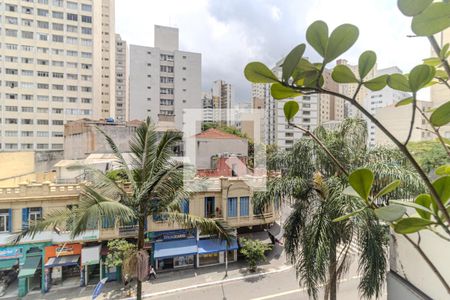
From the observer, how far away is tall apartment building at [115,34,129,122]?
171 feet

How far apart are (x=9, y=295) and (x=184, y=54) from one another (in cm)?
3076

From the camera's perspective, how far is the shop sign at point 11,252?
9438 millimetres

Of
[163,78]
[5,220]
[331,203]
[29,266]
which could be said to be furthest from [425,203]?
[163,78]

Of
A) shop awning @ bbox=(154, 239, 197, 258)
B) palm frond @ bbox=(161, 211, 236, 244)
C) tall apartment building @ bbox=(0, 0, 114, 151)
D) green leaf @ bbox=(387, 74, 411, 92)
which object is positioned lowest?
shop awning @ bbox=(154, 239, 197, 258)

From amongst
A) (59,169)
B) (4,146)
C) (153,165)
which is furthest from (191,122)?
(4,146)

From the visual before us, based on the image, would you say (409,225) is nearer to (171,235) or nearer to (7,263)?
(171,235)

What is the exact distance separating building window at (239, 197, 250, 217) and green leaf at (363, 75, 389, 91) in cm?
1147

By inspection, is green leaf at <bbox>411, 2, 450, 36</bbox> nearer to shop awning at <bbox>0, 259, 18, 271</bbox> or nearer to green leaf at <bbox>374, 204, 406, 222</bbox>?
green leaf at <bbox>374, 204, 406, 222</bbox>

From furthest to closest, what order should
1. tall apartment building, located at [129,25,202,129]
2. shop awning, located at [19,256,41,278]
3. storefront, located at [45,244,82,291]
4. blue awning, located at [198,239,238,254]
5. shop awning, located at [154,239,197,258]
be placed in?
tall apartment building, located at [129,25,202,129]
blue awning, located at [198,239,238,254]
shop awning, located at [154,239,197,258]
storefront, located at [45,244,82,291]
shop awning, located at [19,256,41,278]

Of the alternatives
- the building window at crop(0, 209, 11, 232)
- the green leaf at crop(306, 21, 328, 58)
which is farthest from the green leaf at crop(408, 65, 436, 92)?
the building window at crop(0, 209, 11, 232)

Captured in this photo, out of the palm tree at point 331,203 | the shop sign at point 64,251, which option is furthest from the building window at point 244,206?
the shop sign at point 64,251

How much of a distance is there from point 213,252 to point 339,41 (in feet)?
39.6

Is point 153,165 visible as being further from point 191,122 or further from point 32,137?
point 32,137

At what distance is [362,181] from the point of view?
638 millimetres
